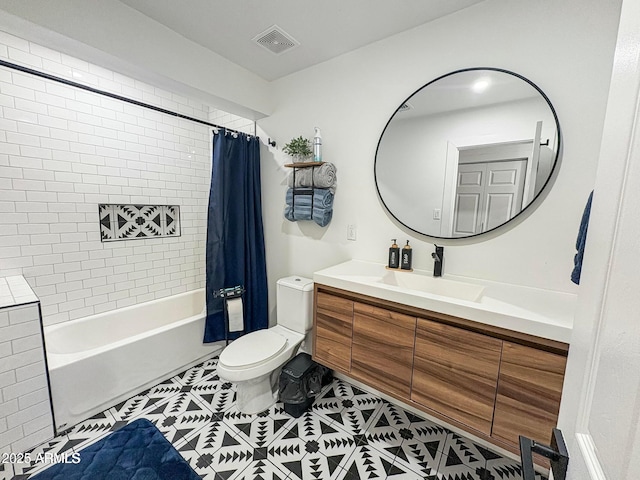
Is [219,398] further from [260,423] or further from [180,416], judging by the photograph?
[260,423]

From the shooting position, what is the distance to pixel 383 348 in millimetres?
1476

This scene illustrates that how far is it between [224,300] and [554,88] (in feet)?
8.41

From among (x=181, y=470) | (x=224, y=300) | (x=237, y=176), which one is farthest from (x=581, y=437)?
(x=237, y=176)

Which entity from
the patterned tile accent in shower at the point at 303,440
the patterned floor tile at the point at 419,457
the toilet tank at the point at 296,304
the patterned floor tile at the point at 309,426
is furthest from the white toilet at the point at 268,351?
the patterned floor tile at the point at 419,457

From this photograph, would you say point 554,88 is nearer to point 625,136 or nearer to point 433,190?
point 433,190

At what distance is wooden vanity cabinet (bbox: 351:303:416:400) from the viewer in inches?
54.9

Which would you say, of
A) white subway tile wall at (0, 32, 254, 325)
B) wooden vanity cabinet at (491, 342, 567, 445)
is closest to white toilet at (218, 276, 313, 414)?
wooden vanity cabinet at (491, 342, 567, 445)

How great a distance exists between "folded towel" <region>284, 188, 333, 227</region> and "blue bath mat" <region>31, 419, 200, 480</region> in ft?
5.51

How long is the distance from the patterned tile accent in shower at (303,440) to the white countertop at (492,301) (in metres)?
0.93

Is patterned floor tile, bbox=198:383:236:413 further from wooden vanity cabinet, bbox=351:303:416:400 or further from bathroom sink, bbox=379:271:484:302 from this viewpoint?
bathroom sink, bbox=379:271:484:302

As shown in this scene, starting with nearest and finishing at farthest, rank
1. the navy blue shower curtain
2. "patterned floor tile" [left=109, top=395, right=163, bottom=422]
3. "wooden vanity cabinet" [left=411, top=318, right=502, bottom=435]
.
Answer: "wooden vanity cabinet" [left=411, top=318, right=502, bottom=435] < "patterned floor tile" [left=109, top=395, right=163, bottom=422] < the navy blue shower curtain

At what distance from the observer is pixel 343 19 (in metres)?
1.64

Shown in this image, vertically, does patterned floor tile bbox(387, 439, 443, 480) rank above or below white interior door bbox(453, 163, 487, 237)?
below

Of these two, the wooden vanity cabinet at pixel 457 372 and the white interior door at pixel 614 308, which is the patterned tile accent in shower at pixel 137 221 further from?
the white interior door at pixel 614 308
